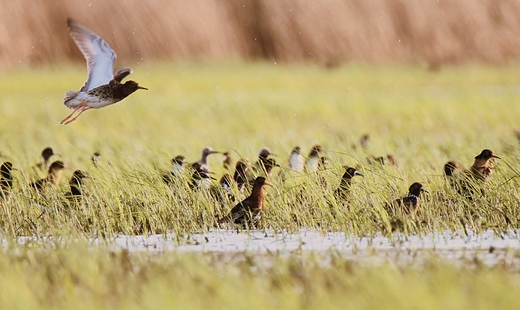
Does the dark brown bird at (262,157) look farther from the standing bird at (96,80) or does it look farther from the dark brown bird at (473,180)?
the dark brown bird at (473,180)

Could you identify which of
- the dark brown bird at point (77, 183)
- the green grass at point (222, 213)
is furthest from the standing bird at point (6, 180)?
the dark brown bird at point (77, 183)

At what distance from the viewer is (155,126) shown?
22094mm

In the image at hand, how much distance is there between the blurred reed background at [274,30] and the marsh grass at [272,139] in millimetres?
7779

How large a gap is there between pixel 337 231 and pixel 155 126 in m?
13.1

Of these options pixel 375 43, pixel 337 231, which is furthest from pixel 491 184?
pixel 375 43

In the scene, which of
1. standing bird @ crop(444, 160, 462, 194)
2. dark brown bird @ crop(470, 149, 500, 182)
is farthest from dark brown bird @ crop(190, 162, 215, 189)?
dark brown bird @ crop(470, 149, 500, 182)

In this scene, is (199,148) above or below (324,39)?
below

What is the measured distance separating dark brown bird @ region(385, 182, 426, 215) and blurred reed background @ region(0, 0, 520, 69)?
127 feet

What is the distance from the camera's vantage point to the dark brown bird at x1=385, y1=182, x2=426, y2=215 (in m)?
9.51

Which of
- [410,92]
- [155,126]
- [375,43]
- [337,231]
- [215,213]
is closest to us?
[337,231]

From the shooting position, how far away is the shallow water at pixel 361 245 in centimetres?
810

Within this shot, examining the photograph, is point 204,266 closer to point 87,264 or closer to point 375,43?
point 87,264

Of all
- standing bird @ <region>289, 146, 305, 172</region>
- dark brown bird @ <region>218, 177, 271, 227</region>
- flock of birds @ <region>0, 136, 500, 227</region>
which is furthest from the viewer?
standing bird @ <region>289, 146, 305, 172</region>

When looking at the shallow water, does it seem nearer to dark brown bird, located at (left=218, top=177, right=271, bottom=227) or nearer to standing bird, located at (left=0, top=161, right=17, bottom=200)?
dark brown bird, located at (left=218, top=177, right=271, bottom=227)
